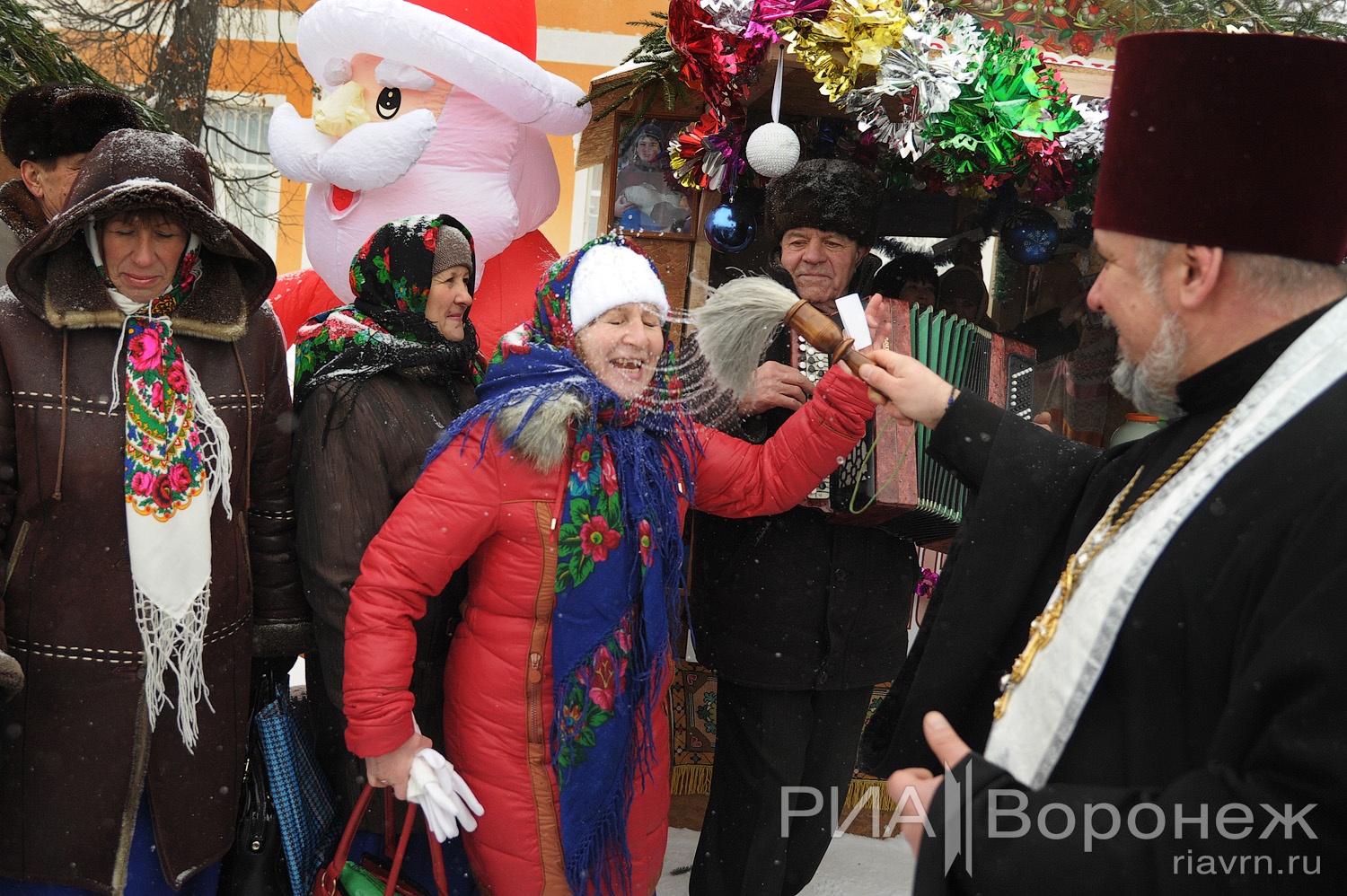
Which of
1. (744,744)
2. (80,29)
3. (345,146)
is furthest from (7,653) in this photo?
(80,29)

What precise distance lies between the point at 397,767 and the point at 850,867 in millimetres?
2178

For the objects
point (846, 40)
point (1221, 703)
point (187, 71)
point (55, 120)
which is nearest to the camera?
point (1221, 703)

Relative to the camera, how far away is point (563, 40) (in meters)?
10.8

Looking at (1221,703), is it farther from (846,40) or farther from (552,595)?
(846,40)

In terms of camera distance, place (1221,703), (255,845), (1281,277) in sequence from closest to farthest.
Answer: (1221,703) < (1281,277) < (255,845)

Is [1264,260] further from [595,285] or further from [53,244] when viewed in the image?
[53,244]

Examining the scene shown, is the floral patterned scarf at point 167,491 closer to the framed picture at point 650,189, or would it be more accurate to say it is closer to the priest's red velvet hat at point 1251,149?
the framed picture at point 650,189

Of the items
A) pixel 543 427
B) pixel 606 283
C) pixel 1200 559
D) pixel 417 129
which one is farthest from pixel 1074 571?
pixel 417 129

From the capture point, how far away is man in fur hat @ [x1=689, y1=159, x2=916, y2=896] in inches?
121

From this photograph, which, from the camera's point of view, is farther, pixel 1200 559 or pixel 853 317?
pixel 853 317

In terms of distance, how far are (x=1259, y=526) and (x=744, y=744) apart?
2.03 meters

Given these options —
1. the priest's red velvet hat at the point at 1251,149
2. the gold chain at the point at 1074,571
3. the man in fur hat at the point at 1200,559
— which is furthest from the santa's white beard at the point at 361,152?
the gold chain at the point at 1074,571

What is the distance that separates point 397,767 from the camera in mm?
2432

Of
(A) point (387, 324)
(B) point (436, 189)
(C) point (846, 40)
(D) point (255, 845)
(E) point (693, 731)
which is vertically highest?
(C) point (846, 40)
